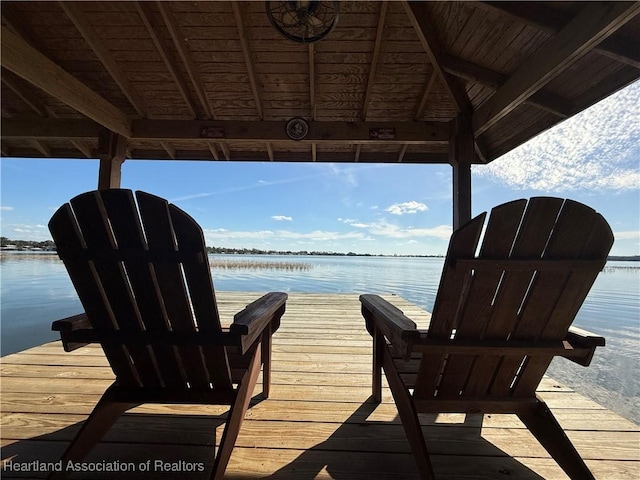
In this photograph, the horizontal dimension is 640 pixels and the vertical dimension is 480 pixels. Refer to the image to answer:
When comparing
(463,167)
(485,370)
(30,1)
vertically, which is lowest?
(485,370)

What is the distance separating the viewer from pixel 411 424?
1100 millimetres

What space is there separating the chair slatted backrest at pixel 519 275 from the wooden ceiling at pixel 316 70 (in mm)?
1417

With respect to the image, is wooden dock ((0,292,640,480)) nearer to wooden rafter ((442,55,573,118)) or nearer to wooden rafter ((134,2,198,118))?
wooden rafter ((442,55,573,118))

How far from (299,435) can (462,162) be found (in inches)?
129

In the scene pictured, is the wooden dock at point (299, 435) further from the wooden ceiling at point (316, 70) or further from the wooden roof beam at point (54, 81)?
the wooden roof beam at point (54, 81)

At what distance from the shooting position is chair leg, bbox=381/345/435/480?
998 mm

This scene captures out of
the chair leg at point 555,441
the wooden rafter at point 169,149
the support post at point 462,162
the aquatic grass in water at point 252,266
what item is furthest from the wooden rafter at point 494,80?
the aquatic grass in water at point 252,266

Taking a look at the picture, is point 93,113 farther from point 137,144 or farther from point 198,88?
point 137,144

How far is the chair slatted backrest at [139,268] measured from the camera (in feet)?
3.24

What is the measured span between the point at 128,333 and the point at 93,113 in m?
3.13

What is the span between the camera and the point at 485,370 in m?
1.17

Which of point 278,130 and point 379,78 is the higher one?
point 379,78

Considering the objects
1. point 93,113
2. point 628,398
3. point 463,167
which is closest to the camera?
point 628,398

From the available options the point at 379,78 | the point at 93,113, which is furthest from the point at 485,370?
the point at 93,113
